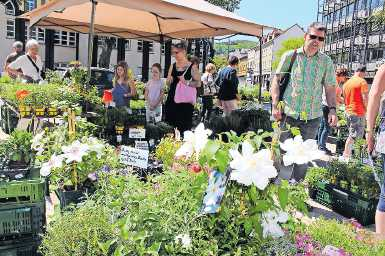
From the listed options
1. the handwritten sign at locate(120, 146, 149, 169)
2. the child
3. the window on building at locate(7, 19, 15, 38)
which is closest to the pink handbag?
the child

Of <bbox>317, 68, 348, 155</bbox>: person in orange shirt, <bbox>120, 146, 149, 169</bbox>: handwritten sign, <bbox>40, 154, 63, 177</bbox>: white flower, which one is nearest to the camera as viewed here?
<bbox>40, 154, 63, 177</bbox>: white flower

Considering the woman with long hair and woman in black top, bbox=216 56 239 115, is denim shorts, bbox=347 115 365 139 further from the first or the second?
the woman with long hair

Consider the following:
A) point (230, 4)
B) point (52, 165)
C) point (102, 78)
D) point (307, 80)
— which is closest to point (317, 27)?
point (307, 80)

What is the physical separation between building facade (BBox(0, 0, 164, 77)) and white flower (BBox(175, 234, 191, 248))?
24.6m

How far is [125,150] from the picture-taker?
3.32 meters

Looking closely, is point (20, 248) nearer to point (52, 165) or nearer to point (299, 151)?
point (52, 165)

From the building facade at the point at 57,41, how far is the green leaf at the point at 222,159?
24.5m

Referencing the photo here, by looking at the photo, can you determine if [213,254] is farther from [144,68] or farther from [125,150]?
[144,68]

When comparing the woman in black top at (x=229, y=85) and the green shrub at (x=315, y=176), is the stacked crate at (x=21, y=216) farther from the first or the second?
the woman in black top at (x=229, y=85)

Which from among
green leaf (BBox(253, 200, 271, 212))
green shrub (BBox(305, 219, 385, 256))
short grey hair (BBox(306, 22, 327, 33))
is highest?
short grey hair (BBox(306, 22, 327, 33))

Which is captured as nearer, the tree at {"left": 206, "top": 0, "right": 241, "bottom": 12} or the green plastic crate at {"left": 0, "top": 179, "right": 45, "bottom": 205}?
the green plastic crate at {"left": 0, "top": 179, "right": 45, "bottom": 205}

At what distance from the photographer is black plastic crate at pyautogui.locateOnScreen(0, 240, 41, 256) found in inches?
97.4

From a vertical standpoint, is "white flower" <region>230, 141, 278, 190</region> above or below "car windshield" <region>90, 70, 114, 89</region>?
below

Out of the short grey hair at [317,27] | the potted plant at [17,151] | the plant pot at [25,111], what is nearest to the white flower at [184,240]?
the potted plant at [17,151]
